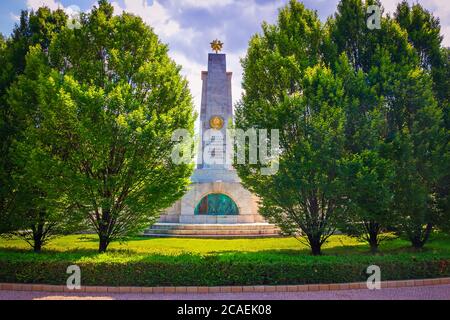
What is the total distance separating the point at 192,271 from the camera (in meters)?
10.9

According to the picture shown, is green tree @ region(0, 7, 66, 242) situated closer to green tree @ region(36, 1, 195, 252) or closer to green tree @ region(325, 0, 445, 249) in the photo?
green tree @ region(36, 1, 195, 252)

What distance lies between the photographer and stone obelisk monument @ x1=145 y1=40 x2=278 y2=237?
24.6 meters

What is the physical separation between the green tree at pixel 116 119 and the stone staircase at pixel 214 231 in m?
9.83

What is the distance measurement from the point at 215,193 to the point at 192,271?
1790cm

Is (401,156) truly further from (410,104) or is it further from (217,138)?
(217,138)

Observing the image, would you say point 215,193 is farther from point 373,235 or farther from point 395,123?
point 395,123

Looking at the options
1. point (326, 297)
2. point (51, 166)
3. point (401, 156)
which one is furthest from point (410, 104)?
point (51, 166)

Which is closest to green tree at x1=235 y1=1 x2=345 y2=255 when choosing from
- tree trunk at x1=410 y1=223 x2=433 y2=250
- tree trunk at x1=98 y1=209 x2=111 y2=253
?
tree trunk at x1=410 y1=223 x2=433 y2=250

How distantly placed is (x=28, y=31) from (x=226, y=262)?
53.8 feet

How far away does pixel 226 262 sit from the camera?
11180mm

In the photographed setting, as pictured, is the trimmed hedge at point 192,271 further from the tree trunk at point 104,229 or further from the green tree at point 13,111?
the green tree at point 13,111

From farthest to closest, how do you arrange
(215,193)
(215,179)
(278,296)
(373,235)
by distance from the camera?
(215,179)
(215,193)
(373,235)
(278,296)

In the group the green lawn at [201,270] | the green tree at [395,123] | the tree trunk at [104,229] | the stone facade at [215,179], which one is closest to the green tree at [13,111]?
the green lawn at [201,270]

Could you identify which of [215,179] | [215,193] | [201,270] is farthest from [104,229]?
[215,179]
